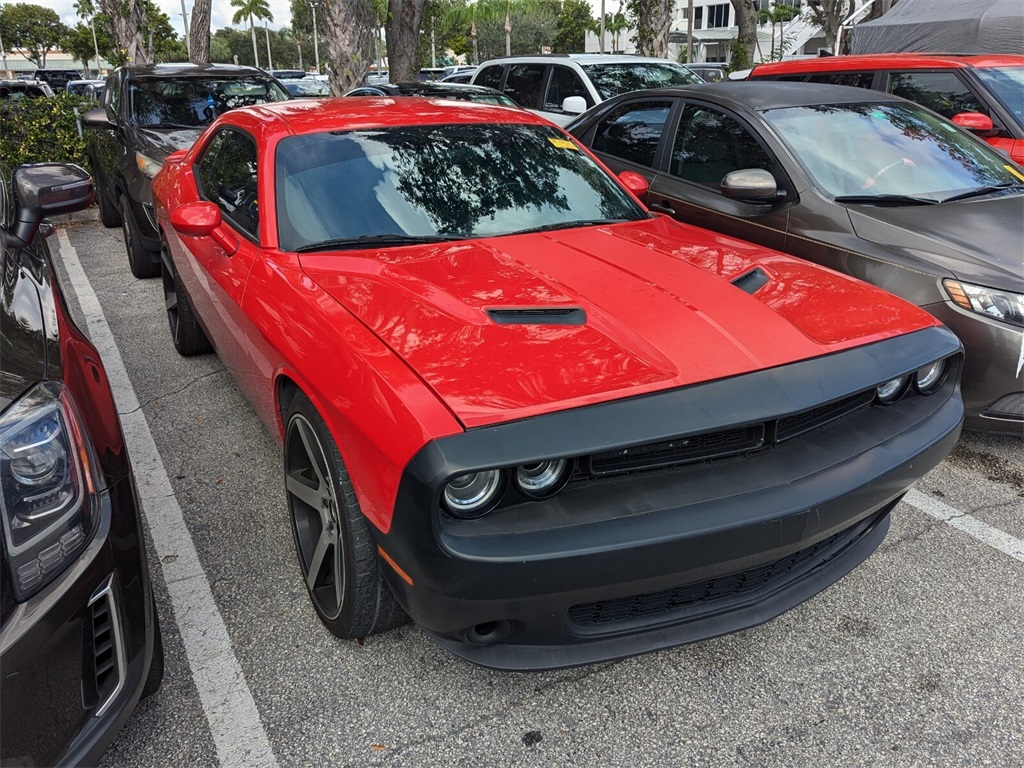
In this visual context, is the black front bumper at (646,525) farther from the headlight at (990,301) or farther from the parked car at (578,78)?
the parked car at (578,78)

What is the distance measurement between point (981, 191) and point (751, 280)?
2417 millimetres

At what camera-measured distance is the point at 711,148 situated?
15.3ft

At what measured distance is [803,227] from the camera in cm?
398

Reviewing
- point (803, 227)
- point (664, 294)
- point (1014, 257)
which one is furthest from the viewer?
point (803, 227)

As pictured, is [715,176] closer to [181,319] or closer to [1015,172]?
[1015,172]

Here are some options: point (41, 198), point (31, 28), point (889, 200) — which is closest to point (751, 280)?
point (889, 200)

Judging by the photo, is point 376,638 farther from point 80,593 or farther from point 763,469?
point 763,469

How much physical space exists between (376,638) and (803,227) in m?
2.94

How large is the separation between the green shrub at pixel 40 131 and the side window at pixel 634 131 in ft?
21.1

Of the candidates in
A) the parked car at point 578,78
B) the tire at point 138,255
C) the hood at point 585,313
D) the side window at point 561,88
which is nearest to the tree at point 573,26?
the parked car at point 578,78

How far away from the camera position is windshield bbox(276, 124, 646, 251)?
9.39 ft

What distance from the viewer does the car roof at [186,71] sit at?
716 cm

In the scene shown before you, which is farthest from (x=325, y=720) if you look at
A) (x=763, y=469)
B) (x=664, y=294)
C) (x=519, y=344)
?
(x=664, y=294)

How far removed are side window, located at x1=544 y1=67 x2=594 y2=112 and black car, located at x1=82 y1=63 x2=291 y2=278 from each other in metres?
3.09
